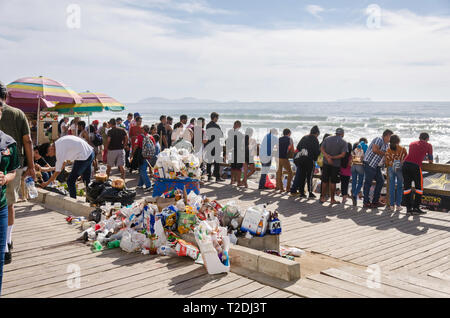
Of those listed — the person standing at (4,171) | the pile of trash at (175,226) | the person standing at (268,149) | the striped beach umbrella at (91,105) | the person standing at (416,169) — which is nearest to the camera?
the person standing at (4,171)

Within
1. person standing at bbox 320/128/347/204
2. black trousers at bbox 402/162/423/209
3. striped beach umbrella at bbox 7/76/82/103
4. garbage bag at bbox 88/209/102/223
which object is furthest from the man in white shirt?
black trousers at bbox 402/162/423/209

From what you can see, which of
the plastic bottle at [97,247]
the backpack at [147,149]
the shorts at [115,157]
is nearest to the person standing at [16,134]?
the plastic bottle at [97,247]

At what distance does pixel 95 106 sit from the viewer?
52.7ft

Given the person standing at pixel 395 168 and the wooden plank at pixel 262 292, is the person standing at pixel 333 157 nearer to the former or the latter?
the person standing at pixel 395 168

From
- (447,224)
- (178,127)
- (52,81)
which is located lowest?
(447,224)

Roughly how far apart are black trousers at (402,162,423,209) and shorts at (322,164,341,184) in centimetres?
→ 142

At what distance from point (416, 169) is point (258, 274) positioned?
5.34m

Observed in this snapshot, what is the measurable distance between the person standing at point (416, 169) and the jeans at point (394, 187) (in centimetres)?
21

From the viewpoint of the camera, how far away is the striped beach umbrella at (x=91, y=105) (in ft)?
47.6

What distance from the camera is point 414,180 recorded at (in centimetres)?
845

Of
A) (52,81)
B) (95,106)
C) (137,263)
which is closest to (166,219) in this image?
(137,263)

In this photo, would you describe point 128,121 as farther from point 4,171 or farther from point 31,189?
point 4,171
